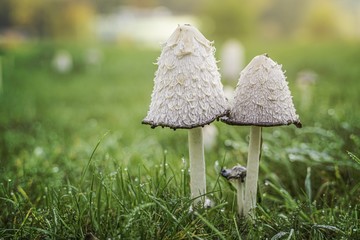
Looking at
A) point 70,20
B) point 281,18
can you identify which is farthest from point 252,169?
point 281,18

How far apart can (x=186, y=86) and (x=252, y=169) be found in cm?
55

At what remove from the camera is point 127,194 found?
2410mm

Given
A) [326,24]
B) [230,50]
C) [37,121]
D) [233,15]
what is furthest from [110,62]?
[326,24]

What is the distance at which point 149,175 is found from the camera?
2676mm

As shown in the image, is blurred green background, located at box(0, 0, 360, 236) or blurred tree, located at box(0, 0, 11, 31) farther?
blurred tree, located at box(0, 0, 11, 31)

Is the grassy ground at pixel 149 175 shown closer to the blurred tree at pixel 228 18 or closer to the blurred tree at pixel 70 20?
the blurred tree at pixel 228 18

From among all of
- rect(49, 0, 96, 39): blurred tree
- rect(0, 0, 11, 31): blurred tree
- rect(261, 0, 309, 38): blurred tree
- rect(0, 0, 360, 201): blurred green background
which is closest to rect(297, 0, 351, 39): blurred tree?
rect(0, 0, 360, 201): blurred green background

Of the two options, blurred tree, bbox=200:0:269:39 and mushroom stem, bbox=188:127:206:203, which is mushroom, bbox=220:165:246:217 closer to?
mushroom stem, bbox=188:127:206:203

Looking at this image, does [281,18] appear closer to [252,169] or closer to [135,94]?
[135,94]

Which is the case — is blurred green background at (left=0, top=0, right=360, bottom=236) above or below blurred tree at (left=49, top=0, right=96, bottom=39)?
below

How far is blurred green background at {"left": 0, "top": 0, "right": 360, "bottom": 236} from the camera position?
3301 millimetres

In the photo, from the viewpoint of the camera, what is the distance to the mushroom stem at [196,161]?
2.25 meters

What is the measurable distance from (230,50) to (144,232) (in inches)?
437

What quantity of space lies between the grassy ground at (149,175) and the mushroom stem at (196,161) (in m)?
0.09
